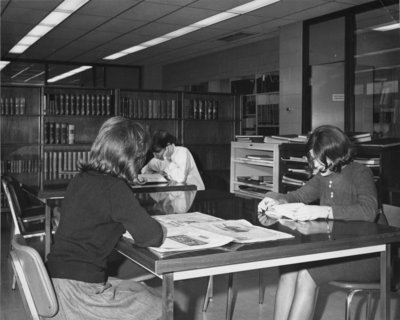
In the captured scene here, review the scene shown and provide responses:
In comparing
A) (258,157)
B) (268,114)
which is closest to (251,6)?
(258,157)

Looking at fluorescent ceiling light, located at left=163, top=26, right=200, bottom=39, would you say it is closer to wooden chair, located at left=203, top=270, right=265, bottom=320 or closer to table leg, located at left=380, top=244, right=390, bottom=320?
wooden chair, located at left=203, top=270, right=265, bottom=320

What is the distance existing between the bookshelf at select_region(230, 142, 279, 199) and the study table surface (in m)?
2.22

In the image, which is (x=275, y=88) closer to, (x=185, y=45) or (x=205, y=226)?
(x=185, y=45)

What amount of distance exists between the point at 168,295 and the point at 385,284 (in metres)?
0.90

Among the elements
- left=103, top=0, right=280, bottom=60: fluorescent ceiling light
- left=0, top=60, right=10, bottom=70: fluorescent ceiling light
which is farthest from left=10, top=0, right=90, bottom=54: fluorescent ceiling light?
left=103, top=0, right=280, bottom=60: fluorescent ceiling light

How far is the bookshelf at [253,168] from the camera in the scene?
14.6ft

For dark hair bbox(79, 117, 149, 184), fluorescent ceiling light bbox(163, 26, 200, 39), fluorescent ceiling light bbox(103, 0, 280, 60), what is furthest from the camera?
fluorescent ceiling light bbox(163, 26, 200, 39)

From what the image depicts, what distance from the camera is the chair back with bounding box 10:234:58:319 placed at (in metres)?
1.59

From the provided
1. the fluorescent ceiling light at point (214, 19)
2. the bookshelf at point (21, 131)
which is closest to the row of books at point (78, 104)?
the bookshelf at point (21, 131)

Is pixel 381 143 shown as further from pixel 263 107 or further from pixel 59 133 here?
pixel 263 107

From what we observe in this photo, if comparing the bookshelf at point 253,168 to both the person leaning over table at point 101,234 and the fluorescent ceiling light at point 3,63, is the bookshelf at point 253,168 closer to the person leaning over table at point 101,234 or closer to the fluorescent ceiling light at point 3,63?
the person leaning over table at point 101,234

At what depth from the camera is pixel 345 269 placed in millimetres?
2219

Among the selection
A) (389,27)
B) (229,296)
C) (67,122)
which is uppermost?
(389,27)

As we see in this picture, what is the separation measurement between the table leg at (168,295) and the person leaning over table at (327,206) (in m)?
0.79
